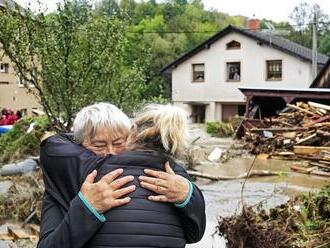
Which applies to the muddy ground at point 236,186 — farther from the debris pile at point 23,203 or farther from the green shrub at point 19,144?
the green shrub at point 19,144

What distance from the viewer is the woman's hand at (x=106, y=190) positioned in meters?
2.35

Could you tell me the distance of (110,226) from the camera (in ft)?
7.67

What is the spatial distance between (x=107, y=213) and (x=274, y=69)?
120 feet

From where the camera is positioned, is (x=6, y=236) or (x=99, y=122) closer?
(x=99, y=122)

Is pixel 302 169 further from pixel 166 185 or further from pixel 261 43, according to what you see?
pixel 261 43

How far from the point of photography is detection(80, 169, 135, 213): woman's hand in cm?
235

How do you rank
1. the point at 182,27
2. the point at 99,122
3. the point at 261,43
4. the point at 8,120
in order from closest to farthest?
the point at 99,122, the point at 8,120, the point at 261,43, the point at 182,27

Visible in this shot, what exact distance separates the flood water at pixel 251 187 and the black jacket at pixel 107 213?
18.3ft

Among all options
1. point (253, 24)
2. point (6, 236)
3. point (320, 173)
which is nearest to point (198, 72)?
point (253, 24)

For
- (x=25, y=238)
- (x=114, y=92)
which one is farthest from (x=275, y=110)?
(x=25, y=238)

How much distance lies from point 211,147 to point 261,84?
1675 centimetres

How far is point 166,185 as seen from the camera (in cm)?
246

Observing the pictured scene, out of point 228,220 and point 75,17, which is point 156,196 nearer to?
point 228,220

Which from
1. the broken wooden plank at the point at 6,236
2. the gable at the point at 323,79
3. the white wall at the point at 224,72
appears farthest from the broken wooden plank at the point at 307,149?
the white wall at the point at 224,72
